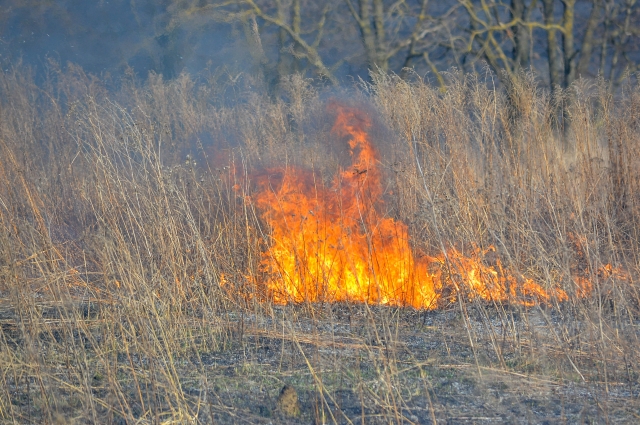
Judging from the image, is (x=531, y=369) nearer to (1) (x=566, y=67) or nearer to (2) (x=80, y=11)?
(1) (x=566, y=67)

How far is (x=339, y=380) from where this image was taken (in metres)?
3.11

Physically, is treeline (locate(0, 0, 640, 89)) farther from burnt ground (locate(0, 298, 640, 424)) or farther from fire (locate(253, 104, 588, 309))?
burnt ground (locate(0, 298, 640, 424))

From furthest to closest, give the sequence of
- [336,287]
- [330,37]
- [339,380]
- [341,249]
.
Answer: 1. [330,37]
2. [336,287]
3. [341,249]
4. [339,380]

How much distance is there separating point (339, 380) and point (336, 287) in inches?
63.1

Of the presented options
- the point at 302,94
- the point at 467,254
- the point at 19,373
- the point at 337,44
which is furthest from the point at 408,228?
the point at 337,44

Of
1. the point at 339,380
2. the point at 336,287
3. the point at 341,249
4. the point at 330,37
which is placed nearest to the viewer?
the point at 339,380

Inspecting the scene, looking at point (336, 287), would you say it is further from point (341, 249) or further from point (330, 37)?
point (330, 37)

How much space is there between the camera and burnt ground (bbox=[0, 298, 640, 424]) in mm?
2703

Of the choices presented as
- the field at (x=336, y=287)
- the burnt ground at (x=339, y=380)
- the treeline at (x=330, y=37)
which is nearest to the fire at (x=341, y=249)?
the field at (x=336, y=287)

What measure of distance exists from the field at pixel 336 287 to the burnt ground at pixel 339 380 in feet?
0.05

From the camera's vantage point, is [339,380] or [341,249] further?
[341,249]

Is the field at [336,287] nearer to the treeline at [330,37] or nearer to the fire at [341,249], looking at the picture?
the fire at [341,249]

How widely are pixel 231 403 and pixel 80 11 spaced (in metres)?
18.5

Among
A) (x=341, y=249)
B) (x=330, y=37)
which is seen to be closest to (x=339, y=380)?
(x=341, y=249)
